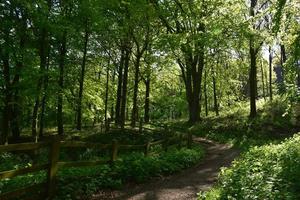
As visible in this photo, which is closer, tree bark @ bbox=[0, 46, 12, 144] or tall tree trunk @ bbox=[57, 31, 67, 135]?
tree bark @ bbox=[0, 46, 12, 144]

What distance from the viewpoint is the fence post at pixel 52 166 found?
9.28 metres

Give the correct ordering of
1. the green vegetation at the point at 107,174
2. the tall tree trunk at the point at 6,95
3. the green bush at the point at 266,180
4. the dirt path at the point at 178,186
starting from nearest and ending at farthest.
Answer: the green bush at the point at 266,180 < the green vegetation at the point at 107,174 < the dirt path at the point at 178,186 < the tall tree trunk at the point at 6,95

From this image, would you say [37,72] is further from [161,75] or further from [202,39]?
[161,75]

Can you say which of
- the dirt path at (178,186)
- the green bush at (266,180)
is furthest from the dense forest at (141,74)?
the dirt path at (178,186)

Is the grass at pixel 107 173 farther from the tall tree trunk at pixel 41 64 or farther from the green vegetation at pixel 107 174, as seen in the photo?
the tall tree trunk at pixel 41 64

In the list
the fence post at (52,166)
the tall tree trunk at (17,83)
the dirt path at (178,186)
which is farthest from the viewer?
the tall tree trunk at (17,83)

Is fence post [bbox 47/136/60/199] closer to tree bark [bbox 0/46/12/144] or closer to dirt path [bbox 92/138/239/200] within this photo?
dirt path [bbox 92/138/239/200]

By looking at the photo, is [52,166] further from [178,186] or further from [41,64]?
[41,64]

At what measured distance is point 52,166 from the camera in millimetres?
9562

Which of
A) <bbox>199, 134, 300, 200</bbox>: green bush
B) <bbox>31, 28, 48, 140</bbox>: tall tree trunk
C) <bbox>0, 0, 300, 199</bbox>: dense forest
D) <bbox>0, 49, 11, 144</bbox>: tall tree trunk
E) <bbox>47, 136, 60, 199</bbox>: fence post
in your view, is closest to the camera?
<bbox>199, 134, 300, 200</bbox>: green bush

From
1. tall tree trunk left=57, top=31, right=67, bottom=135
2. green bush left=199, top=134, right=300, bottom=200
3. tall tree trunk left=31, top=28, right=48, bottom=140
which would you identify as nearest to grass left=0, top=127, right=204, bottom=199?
green bush left=199, top=134, right=300, bottom=200

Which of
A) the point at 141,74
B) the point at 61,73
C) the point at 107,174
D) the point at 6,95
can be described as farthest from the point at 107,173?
the point at 141,74

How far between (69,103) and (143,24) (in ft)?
31.2

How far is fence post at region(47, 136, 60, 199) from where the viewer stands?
30.5ft
